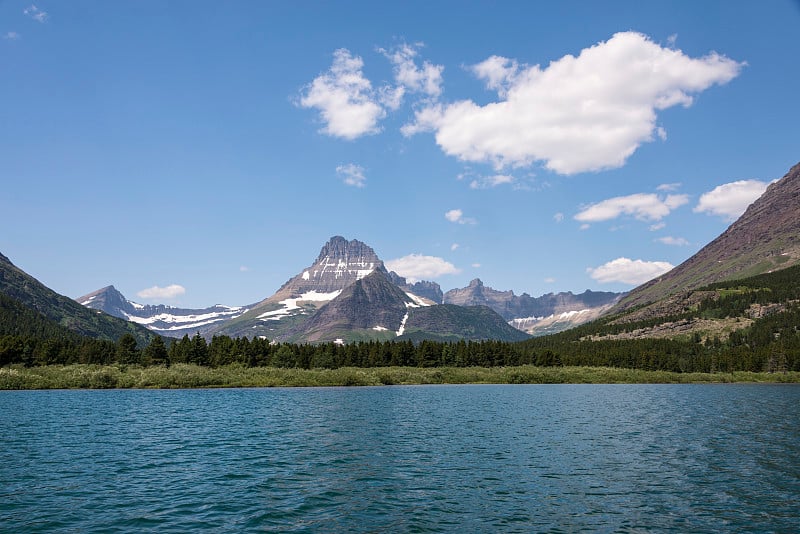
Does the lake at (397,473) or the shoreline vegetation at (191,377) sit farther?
the shoreline vegetation at (191,377)

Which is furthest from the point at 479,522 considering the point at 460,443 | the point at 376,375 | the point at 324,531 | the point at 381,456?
the point at 376,375

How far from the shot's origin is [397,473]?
135ft

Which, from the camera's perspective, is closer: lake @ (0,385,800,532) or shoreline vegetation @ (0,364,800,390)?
lake @ (0,385,800,532)

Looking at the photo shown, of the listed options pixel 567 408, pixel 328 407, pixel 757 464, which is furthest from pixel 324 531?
pixel 567 408

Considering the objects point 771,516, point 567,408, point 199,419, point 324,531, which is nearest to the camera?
point 324,531

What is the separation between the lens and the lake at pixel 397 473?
1160 inches

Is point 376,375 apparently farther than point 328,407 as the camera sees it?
Yes

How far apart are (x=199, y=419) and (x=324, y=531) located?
53.2 meters

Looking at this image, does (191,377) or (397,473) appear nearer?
(397,473)

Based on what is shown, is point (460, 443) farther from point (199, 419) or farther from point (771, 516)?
point (199, 419)

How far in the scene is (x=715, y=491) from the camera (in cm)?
3581

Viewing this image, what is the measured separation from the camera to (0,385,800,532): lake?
29459 mm

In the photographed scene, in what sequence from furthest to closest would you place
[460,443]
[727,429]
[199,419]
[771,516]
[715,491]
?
[199,419] < [727,429] < [460,443] < [715,491] < [771,516]

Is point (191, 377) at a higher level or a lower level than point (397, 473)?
higher
